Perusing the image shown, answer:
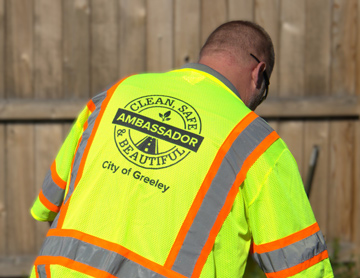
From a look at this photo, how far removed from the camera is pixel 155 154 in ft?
5.88

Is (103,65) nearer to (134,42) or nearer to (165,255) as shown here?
(134,42)

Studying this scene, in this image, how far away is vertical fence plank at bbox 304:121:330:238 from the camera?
4.37m

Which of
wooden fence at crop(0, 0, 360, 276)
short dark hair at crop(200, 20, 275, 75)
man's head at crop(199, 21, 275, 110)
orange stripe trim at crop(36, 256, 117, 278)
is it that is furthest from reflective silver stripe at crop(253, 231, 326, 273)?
wooden fence at crop(0, 0, 360, 276)

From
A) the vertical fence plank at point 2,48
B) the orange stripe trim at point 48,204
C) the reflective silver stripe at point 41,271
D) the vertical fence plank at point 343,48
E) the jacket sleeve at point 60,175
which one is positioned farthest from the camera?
the vertical fence plank at point 343,48

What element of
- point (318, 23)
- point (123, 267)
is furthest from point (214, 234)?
point (318, 23)

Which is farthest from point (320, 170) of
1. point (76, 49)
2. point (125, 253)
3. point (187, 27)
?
point (125, 253)

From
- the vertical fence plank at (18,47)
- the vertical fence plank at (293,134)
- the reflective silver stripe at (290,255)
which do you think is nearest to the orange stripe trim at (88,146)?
the reflective silver stripe at (290,255)

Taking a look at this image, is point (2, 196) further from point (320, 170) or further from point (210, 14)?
point (320, 170)

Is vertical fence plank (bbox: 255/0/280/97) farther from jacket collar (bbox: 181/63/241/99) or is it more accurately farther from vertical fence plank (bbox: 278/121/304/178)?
jacket collar (bbox: 181/63/241/99)

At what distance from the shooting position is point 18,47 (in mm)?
4027

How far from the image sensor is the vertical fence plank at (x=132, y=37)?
4.09 meters

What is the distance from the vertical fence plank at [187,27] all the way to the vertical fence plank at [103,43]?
1.47 ft

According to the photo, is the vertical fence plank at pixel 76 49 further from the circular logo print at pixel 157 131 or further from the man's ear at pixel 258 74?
the circular logo print at pixel 157 131

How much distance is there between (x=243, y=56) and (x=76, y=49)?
2221mm
